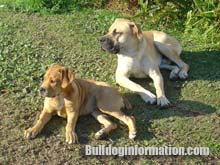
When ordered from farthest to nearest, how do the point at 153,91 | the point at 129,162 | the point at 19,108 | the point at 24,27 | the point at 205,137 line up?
the point at 24,27 → the point at 153,91 → the point at 19,108 → the point at 205,137 → the point at 129,162

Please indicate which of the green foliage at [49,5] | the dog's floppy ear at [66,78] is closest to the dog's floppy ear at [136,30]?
the dog's floppy ear at [66,78]

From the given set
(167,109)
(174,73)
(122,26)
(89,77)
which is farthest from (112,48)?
(167,109)

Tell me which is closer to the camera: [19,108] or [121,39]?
[19,108]

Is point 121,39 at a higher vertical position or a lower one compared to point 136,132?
higher

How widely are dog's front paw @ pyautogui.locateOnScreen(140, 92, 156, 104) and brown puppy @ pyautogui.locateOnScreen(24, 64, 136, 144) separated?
31 centimetres

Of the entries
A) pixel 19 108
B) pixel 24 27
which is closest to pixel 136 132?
pixel 19 108

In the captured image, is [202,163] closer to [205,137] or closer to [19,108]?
[205,137]

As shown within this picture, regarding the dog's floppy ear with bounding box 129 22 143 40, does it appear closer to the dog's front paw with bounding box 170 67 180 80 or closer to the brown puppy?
the dog's front paw with bounding box 170 67 180 80

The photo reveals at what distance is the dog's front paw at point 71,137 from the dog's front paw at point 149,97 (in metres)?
1.07

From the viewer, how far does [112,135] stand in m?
5.92

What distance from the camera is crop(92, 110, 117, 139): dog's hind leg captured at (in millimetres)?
5820

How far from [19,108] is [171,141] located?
5.45ft

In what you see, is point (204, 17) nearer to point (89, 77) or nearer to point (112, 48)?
point (112, 48)

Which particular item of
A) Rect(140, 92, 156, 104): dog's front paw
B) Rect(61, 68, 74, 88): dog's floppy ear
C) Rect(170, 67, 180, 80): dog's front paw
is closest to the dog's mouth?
Rect(140, 92, 156, 104): dog's front paw
